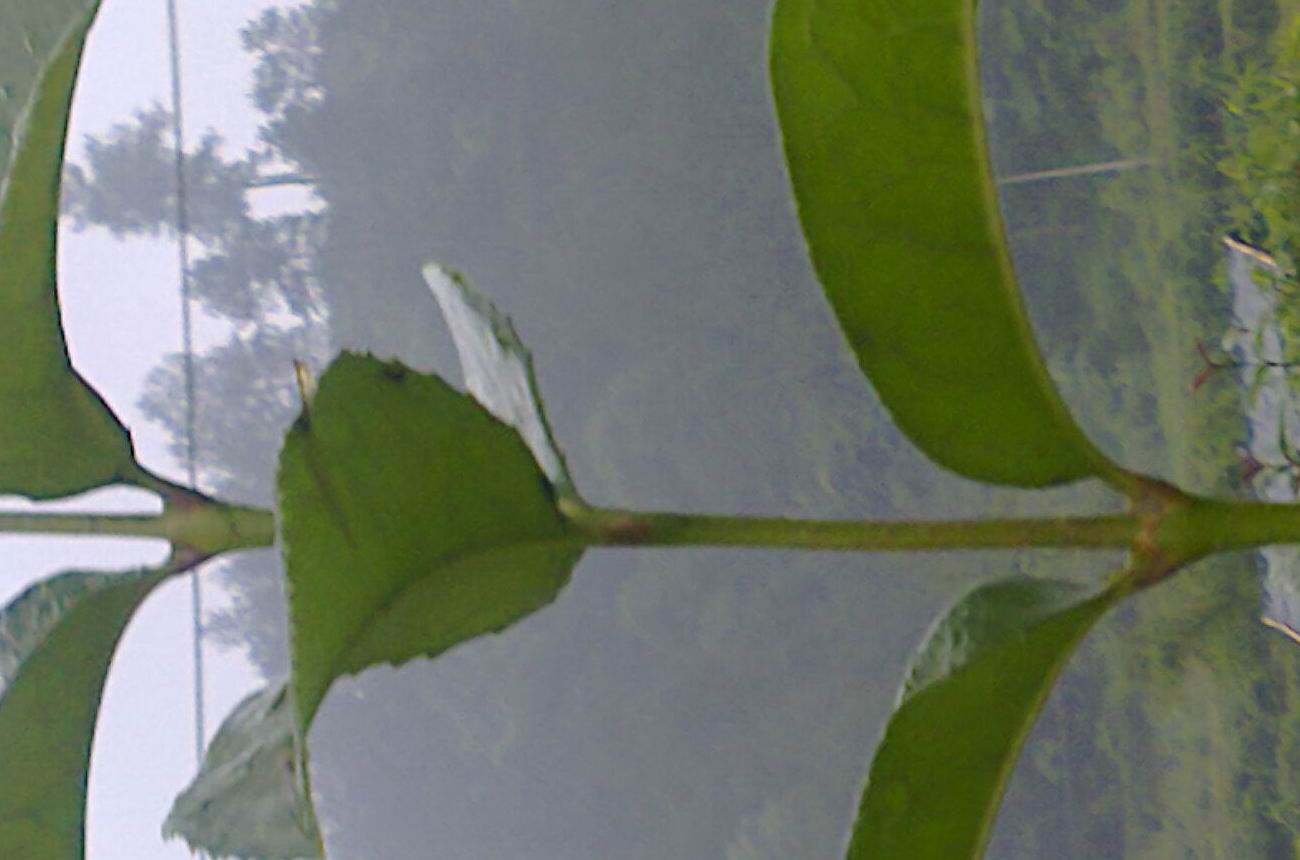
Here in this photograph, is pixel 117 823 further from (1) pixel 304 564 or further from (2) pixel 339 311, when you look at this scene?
(1) pixel 304 564

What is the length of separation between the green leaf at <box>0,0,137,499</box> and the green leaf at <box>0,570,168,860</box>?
0.06 feet

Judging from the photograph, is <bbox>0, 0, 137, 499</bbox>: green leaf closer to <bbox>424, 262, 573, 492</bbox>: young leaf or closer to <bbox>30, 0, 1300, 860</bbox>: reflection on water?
<bbox>424, 262, 573, 492</bbox>: young leaf

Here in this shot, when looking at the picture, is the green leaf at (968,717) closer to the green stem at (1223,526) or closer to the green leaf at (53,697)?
the green stem at (1223,526)

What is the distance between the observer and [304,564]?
0.14 meters

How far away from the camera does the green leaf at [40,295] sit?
0.20 m

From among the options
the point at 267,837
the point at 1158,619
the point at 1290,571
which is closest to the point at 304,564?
the point at 267,837

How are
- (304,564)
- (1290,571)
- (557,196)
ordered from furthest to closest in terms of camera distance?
(557,196) → (1290,571) → (304,564)

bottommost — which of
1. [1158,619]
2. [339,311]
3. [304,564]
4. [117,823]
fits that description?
[117,823]

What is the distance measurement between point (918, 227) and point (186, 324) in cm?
70

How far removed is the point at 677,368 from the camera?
741 millimetres

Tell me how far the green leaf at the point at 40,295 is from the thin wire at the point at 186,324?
575mm

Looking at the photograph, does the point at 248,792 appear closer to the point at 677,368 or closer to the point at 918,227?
the point at 918,227

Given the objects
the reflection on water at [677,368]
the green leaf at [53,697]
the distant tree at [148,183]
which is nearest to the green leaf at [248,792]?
the green leaf at [53,697]

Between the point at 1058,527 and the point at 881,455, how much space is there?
0.52 m
